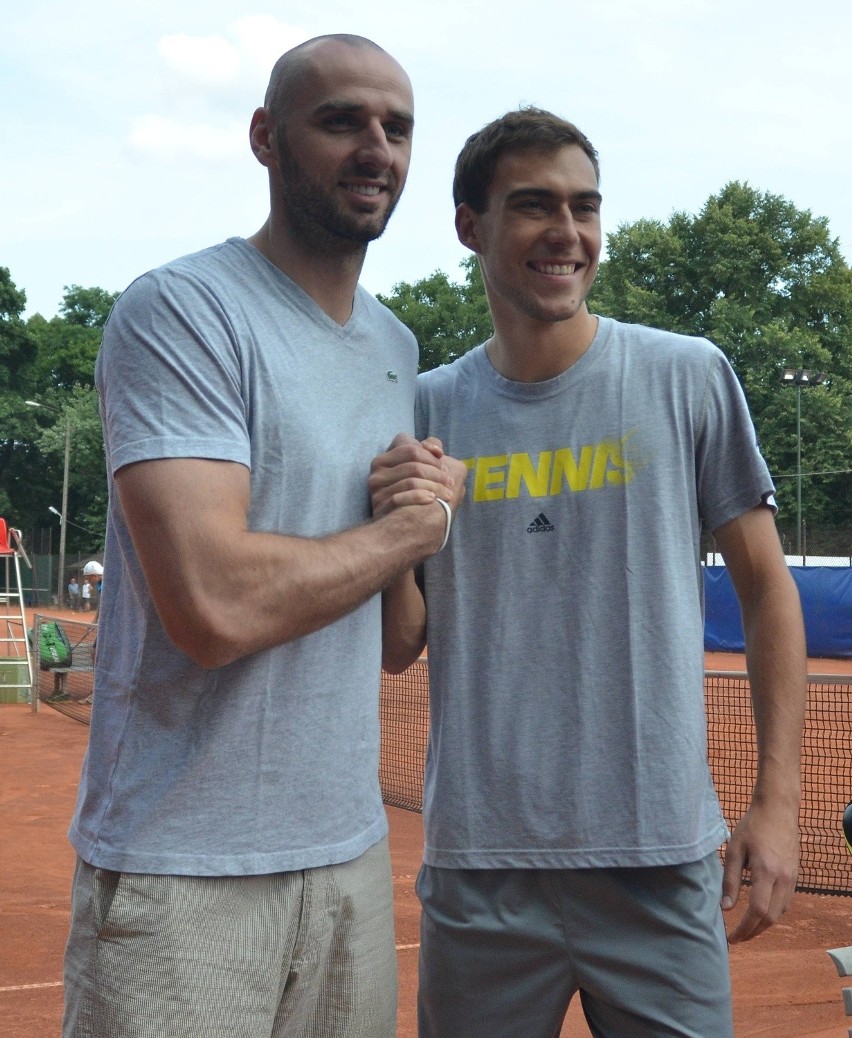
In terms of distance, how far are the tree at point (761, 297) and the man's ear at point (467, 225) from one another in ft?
133

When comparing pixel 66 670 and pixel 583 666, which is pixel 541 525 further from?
pixel 66 670

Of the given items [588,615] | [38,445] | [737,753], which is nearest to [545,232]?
[588,615]

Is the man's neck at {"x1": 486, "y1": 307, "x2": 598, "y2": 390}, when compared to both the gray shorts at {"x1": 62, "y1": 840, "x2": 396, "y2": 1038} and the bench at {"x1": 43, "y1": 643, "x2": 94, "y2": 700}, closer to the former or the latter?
the gray shorts at {"x1": 62, "y1": 840, "x2": 396, "y2": 1038}

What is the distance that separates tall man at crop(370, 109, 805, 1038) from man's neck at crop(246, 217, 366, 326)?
34 cm

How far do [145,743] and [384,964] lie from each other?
2.14 ft

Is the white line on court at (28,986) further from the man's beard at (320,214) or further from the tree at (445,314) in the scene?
the tree at (445,314)

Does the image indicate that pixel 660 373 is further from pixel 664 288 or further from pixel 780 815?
pixel 664 288

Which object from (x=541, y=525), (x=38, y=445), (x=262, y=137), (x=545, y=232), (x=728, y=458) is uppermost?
(x=38, y=445)

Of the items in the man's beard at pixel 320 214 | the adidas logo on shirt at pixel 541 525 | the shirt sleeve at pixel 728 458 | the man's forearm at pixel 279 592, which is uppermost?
the man's beard at pixel 320 214

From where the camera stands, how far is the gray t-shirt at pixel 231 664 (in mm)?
2053

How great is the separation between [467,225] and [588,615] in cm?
95

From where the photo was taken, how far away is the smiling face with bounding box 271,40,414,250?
7.49 feet

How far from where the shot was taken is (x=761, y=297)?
1793 inches

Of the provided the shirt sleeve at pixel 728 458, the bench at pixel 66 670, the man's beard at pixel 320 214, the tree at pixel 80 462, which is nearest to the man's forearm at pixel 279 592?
the man's beard at pixel 320 214
